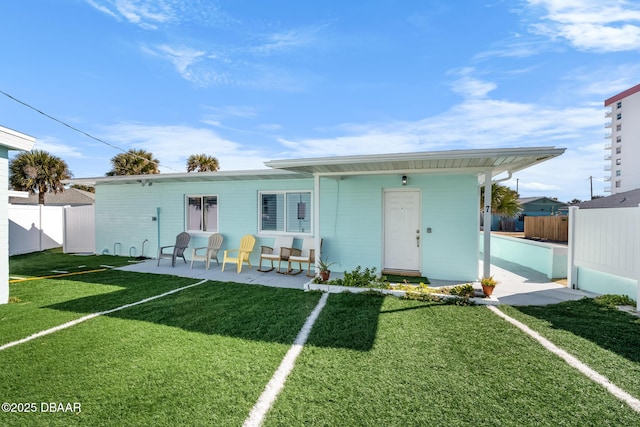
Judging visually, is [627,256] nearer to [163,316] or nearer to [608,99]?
[163,316]

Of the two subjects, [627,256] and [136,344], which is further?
[627,256]

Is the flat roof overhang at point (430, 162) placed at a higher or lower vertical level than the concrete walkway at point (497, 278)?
higher

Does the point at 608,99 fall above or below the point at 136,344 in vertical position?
above

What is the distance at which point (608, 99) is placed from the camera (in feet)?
152

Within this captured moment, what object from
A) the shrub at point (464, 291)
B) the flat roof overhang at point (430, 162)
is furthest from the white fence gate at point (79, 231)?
the shrub at point (464, 291)

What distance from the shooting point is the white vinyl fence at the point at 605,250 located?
4.76 m

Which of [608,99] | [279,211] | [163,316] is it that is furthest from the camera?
[608,99]

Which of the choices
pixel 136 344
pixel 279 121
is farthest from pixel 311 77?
pixel 136 344

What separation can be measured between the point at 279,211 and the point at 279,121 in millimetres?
5698

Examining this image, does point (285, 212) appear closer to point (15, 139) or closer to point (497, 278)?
point (15, 139)

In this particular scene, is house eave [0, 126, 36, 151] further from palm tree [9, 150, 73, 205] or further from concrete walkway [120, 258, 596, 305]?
palm tree [9, 150, 73, 205]

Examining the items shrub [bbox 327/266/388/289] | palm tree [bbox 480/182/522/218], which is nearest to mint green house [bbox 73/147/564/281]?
shrub [bbox 327/266/388/289]

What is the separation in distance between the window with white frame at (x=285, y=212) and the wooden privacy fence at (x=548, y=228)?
1065 cm

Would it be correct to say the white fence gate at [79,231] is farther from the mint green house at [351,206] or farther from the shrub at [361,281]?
the shrub at [361,281]
